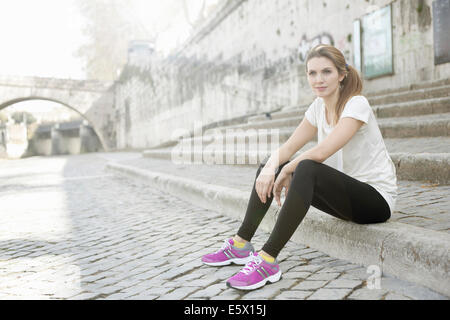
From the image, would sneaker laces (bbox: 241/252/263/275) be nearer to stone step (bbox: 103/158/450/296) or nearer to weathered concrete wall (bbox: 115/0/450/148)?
stone step (bbox: 103/158/450/296)

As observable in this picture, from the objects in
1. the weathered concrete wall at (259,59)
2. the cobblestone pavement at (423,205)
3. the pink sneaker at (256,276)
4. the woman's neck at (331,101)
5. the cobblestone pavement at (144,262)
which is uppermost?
the weathered concrete wall at (259,59)

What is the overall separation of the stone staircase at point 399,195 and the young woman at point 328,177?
170 millimetres

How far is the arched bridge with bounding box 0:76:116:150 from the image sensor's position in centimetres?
2519

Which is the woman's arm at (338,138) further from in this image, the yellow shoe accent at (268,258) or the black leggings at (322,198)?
the yellow shoe accent at (268,258)

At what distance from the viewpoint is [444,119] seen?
4.17m

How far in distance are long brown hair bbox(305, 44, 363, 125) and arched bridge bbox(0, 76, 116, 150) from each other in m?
27.0

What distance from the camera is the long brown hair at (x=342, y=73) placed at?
2.12m

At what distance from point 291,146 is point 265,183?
0.35 metres

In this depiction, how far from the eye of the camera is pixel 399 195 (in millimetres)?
2926

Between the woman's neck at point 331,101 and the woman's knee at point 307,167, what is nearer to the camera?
the woman's knee at point 307,167

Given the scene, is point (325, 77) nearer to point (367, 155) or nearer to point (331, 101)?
point (331, 101)

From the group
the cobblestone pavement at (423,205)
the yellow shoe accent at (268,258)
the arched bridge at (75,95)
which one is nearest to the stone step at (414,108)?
the cobblestone pavement at (423,205)

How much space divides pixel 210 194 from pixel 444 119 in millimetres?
2559
